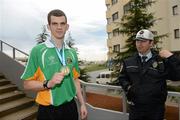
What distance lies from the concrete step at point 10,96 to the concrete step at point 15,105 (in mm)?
110

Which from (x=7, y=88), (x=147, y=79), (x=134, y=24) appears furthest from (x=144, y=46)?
(x=134, y=24)

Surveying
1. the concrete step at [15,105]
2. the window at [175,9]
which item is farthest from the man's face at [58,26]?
the window at [175,9]

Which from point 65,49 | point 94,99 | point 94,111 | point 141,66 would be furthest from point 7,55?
point 65,49

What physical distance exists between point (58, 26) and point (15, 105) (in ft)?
18.4

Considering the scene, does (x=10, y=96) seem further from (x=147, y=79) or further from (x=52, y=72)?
(x=52, y=72)

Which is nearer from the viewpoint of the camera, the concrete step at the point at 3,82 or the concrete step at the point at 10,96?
the concrete step at the point at 10,96

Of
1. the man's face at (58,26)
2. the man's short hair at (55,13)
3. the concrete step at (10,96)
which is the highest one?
the man's short hair at (55,13)

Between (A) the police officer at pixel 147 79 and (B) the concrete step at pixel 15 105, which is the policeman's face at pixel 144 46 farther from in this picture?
(B) the concrete step at pixel 15 105

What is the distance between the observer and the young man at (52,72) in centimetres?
286

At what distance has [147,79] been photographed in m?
4.19

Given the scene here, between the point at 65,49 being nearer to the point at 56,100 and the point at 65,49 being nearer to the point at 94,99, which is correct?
the point at 56,100

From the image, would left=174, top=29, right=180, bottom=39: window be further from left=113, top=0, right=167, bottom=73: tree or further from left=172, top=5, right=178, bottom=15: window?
left=113, top=0, right=167, bottom=73: tree

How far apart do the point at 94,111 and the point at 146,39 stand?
349 centimetres

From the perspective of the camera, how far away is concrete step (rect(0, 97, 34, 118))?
24.6 feet
